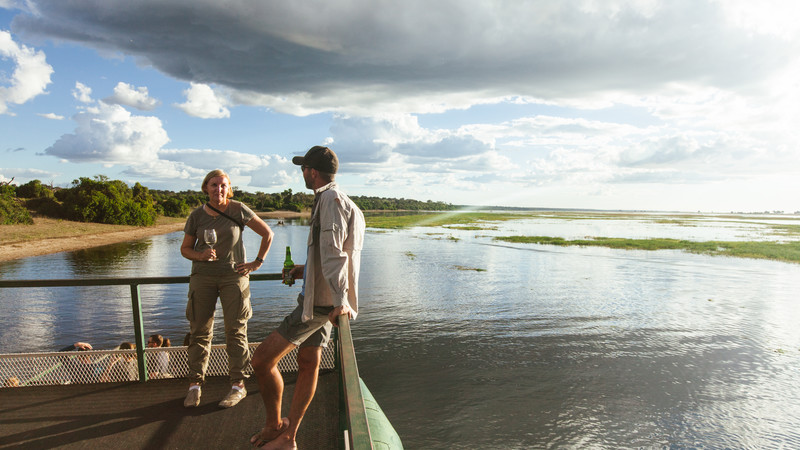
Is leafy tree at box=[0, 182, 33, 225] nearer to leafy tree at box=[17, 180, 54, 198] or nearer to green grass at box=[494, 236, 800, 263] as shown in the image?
leafy tree at box=[17, 180, 54, 198]

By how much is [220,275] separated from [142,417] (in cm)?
150

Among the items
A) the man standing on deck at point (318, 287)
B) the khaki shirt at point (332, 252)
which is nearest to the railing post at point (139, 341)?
the man standing on deck at point (318, 287)

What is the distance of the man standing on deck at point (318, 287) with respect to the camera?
9.82 feet

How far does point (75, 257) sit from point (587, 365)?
139 feet

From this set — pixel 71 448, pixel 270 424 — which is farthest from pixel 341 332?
pixel 71 448

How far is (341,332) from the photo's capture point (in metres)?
2.57

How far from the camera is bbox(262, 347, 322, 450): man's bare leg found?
3451 millimetres

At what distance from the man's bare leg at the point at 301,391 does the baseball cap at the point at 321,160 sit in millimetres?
1365

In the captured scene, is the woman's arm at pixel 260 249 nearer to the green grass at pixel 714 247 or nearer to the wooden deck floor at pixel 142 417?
the wooden deck floor at pixel 142 417

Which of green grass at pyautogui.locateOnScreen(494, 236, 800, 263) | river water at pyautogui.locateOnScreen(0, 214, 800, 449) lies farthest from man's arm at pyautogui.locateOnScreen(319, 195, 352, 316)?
green grass at pyautogui.locateOnScreen(494, 236, 800, 263)

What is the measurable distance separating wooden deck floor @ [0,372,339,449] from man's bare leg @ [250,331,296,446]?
0.23 m

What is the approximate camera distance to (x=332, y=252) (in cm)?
298

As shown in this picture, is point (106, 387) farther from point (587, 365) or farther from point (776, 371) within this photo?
point (776, 371)

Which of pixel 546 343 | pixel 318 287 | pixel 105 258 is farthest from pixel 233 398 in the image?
pixel 105 258
